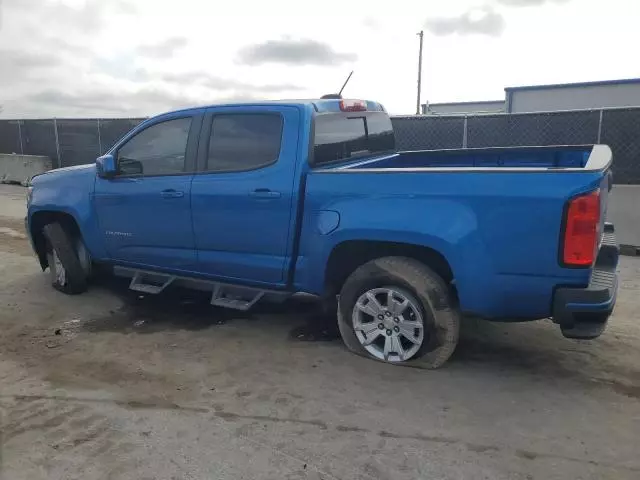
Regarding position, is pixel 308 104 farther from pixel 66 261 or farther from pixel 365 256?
pixel 66 261

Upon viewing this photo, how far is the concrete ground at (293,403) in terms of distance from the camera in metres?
2.76

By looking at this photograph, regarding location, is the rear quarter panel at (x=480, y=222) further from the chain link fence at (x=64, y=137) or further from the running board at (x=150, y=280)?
the chain link fence at (x=64, y=137)

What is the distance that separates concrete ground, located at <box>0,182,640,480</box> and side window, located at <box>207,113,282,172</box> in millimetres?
1471

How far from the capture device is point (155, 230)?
482cm

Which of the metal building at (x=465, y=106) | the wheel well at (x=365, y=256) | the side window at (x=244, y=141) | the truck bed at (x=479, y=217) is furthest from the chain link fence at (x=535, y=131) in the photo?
the metal building at (x=465, y=106)

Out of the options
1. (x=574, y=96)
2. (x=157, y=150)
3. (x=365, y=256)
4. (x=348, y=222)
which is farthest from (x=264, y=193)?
(x=574, y=96)

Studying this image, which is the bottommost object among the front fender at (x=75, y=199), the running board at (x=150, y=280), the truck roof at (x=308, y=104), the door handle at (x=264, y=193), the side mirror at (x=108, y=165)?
the running board at (x=150, y=280)

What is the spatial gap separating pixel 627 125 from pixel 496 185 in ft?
22.0

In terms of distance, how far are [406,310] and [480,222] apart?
2.87ft

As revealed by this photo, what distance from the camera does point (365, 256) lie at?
13.3 ft

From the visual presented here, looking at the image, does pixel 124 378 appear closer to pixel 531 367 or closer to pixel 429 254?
pixel 429 254

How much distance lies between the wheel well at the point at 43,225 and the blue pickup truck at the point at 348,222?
0.08 feet

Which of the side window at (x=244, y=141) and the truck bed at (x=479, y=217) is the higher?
the side window at (x=244, y=141)

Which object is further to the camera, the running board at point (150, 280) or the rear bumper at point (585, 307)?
the running board at point (150, 280)
